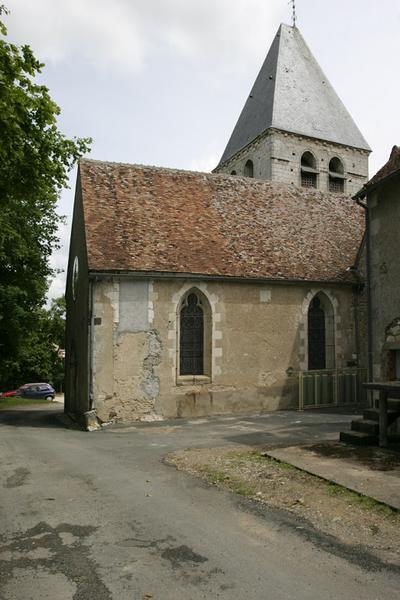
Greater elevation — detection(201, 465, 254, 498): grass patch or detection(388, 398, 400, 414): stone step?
detection(388, 398, 400, 414): stone step

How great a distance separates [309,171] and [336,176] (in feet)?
5.90

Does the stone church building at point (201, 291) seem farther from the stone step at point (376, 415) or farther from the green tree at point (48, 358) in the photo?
the green tree at point (48, 358)

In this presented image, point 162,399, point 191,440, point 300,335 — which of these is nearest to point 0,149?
point 191,440

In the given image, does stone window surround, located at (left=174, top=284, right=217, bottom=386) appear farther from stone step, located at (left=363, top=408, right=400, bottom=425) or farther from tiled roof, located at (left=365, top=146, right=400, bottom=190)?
stone step, located at (left=363, top=408, right=400, bottom=425)

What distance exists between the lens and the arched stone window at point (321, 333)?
1623 cm

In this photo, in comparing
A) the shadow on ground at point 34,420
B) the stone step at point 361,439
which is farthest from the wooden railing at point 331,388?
the shadow on ground at point 34,420

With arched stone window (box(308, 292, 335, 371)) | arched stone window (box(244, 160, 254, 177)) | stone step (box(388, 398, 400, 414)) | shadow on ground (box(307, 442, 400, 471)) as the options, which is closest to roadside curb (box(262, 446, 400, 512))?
shadow on ground (box(307, 442, 400, 471))

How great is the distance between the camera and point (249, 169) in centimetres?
2803

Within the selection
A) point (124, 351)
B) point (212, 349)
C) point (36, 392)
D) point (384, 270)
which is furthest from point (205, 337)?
point (36, 392)

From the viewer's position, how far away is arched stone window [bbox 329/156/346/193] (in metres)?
27.3

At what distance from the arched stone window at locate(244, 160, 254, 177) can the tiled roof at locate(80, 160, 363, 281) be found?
8573 millimetres

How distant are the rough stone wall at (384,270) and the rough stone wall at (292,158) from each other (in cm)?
1394

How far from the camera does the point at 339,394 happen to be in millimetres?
15945

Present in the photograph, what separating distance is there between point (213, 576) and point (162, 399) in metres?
9.95
